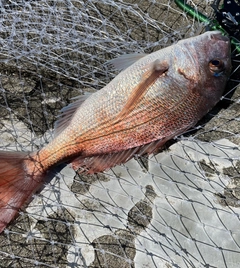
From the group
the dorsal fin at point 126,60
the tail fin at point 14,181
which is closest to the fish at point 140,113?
the tail fin at point 14,181

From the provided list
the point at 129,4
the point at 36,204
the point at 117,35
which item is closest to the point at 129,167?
the point at 36,204

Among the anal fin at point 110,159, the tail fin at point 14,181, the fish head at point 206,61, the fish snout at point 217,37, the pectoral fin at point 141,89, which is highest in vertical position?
the fish snout at point 217,37

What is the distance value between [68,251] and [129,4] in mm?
2023

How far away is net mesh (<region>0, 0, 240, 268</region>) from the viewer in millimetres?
2441

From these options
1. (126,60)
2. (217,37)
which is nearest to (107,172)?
(126,60)

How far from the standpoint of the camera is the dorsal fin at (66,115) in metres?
2.58

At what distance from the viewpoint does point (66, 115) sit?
8.54 ft

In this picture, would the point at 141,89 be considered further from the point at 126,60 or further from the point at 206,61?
the point at 206,61

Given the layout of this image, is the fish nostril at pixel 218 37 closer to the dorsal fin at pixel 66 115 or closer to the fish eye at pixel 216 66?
the fish eye at pixel 216 66

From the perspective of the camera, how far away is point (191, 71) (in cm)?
243

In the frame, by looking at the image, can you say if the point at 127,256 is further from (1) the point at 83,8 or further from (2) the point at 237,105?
(1) the point at 83,8

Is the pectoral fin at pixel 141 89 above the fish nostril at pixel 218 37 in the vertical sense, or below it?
below

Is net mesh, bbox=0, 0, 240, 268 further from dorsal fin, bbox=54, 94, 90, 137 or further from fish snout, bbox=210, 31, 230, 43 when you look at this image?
fish snout, bbox=210, 31, 230, 43

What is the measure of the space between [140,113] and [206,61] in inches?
21.8
